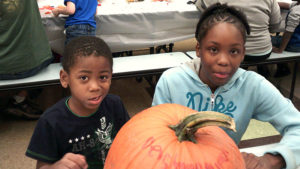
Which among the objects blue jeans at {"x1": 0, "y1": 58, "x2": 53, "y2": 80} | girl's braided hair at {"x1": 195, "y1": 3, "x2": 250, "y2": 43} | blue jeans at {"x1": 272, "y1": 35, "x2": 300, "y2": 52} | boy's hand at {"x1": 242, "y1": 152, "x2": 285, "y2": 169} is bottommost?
blue jeans at {"x1": 272, "y1": 35, "x2": 300, "y2": 52}

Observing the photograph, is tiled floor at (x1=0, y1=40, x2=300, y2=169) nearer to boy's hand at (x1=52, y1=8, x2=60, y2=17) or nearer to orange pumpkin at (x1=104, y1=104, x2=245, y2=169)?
boy's hand at (x1=52, y1=8, x2=60, y2=17)

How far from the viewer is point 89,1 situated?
2.48m

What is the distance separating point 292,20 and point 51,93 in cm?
302

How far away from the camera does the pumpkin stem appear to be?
0.56m

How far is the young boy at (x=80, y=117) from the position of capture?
91cm

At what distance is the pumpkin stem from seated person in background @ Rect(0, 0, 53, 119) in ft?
6.03

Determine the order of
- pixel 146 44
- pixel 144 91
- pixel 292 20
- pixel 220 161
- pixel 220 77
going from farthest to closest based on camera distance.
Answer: pixel 144 91, pixel 146 44, pixel 292 20, pixel 220 77, pixel 220 161

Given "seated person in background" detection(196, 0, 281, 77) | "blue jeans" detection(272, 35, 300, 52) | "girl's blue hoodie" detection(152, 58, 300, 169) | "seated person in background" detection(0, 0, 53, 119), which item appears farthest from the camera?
"blue jeans" detection(272, 35, 300, 52)

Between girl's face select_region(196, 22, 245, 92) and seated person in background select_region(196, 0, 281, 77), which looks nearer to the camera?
girl's face select_region(196, 22, 245, 92)

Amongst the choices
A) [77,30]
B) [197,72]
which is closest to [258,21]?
[197,72]

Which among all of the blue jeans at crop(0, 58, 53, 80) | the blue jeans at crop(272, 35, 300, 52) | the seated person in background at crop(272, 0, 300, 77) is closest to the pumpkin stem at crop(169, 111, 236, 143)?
the blue jeans at crop(0, 58, 53, 80)

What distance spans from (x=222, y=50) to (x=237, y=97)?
288mm

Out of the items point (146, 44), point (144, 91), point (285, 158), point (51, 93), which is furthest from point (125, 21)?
point (285, 158)

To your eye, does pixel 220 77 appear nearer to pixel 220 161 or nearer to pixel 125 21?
pixel 220 161
